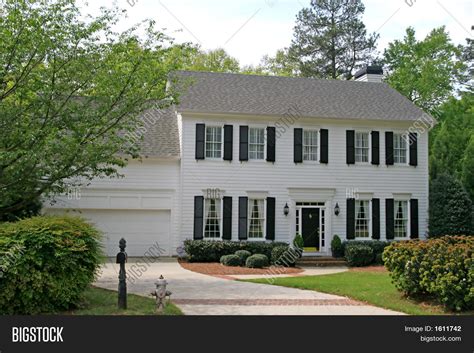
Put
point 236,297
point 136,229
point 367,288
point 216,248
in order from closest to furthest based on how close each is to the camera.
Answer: point 236,297 < point 367,288 < point 216,248 < point 136,229

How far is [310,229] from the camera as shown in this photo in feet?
71.9

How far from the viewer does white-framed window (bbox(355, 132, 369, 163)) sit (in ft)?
74.3

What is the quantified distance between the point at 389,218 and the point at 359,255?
9.44ft

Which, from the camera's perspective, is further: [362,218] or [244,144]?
[362,218]

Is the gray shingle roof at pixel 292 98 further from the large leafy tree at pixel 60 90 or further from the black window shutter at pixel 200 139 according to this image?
the large leafy tree at pixel 60 90

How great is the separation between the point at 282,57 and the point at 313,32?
3.65 m

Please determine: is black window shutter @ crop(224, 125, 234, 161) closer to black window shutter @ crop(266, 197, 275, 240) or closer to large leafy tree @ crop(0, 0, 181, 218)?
black window shutter @ crop(266, 197, 275, 240)

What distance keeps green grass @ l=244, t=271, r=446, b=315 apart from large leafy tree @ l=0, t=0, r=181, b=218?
6026mm

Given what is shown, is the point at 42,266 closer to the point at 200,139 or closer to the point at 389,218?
the point at 200,139

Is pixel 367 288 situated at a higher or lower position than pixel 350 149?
lower

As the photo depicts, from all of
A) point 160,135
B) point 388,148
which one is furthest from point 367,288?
point 160,135

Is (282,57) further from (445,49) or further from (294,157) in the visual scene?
(294,157)

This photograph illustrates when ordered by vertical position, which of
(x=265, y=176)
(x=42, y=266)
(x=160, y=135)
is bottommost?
(x=42, y=266)

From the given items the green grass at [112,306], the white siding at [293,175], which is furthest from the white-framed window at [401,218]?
the green grass at [112,306]
